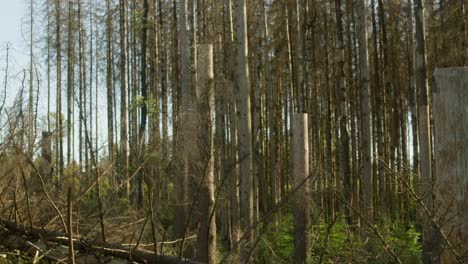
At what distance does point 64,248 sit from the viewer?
4.74 m

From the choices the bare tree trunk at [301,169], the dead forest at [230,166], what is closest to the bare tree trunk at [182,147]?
the dead forest at [230,166]

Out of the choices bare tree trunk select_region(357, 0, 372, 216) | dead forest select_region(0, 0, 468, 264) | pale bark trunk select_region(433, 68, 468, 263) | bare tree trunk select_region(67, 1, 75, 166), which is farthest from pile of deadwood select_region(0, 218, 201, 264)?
bare tree trunk select_region(67, 1, 75, 166)

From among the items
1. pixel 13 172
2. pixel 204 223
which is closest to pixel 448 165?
pixel 204 223

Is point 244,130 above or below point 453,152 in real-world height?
above

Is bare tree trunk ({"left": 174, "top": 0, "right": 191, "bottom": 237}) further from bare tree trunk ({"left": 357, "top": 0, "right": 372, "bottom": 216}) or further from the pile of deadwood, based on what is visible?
bare tree trunk ({"left": 357, "top": 0, "right": 372, "bottom": 216})

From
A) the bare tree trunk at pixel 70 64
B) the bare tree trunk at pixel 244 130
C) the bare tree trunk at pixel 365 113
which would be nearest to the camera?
the bare tree trunk at pixel 244 130

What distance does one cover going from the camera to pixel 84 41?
2223 centimetres

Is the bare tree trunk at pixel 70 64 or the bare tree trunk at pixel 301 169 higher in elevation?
the bare tree trunk at pixel 70 64

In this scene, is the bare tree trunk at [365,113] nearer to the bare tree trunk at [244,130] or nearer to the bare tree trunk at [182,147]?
the bare tree trunk at [244,130]

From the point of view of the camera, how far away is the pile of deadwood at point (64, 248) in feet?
13.4

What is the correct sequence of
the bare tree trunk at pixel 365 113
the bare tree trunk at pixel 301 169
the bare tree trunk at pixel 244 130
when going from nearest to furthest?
1. the bare tree trunk at pixel 301 169
2. the bare tree trunk at pixel 244 130
3. the bare tree trunk at pixel 365 113

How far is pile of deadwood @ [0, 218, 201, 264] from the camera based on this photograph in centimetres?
410

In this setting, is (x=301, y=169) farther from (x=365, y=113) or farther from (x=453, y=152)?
(x=365, y=113)

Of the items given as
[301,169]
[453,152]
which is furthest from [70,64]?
[453,152]
